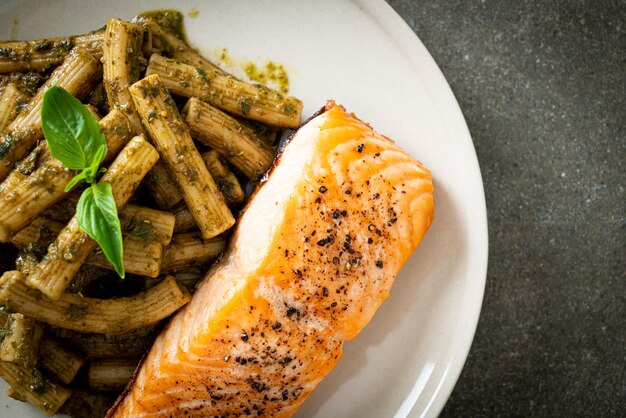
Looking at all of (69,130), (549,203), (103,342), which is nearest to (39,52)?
(69,130)

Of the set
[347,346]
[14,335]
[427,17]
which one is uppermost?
[14,335]

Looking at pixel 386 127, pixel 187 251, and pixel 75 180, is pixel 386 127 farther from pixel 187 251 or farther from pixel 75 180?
pixel 75 180

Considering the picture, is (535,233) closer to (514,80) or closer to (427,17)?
(514,80)

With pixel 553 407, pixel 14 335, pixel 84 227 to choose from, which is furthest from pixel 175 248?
pixel 553 407

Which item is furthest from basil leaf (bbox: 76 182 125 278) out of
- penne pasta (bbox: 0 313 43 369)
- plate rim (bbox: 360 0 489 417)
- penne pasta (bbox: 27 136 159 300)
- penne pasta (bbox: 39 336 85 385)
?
plate rim (bbox: 360 0 489 417)

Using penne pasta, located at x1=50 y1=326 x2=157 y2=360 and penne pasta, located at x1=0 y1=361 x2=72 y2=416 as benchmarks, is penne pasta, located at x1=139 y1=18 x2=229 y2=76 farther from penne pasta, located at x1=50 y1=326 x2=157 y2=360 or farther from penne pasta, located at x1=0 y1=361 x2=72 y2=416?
penne pasta, located at x1=0 y1=361 x2=72 y2=416

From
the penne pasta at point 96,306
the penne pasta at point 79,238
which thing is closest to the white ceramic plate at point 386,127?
the penne pasta at point 96,306
